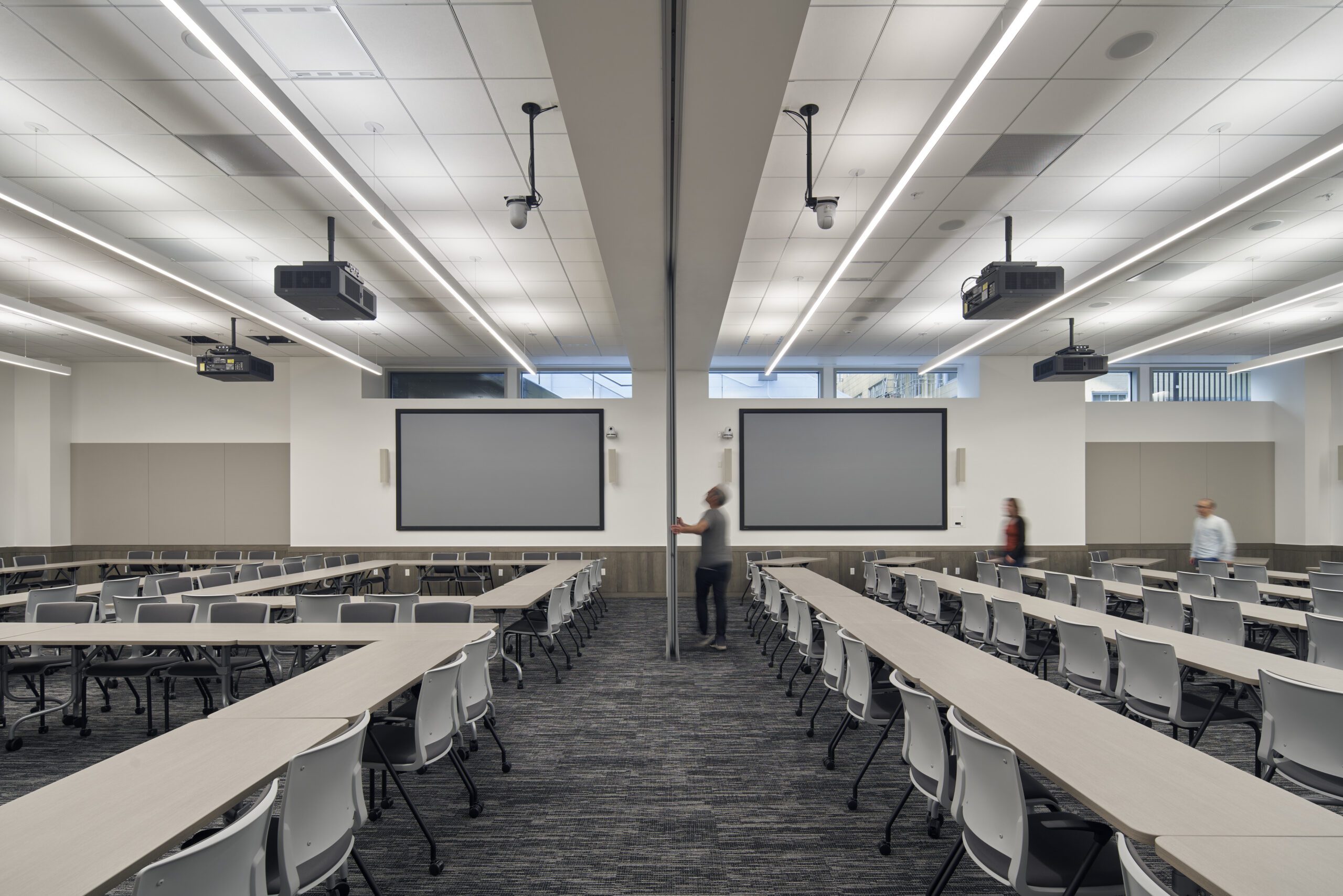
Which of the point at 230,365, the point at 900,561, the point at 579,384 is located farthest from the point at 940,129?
the point at 579,384

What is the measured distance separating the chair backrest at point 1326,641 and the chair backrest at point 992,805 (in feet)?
11.2

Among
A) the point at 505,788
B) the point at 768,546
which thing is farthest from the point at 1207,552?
the point at 505,788

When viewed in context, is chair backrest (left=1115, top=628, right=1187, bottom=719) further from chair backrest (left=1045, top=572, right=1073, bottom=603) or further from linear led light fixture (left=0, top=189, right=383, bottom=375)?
linear led light fixture (left=0, top=189, right=383, bottom=375)

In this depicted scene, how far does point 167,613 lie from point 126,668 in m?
0.44

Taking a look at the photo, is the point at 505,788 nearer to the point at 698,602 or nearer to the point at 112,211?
the point at 698,602

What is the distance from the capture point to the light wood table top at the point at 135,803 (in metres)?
1.45

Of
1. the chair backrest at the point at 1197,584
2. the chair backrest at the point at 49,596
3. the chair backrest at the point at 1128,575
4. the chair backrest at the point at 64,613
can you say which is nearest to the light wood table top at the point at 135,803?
the chair backrest at the point at 64,613

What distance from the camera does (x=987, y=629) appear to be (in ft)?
16.8

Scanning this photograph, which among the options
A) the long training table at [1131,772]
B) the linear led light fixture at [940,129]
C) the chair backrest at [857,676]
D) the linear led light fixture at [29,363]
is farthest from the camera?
the linear led light fixture at [29,363]

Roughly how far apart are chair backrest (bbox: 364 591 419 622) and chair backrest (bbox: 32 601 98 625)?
1885 millimetres

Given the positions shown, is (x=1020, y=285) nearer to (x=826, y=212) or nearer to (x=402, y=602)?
(x=826, y=212)

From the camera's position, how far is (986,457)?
10664 millimetres

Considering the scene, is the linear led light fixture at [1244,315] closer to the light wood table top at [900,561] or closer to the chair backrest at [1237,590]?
the chair backrest at [1237,590]

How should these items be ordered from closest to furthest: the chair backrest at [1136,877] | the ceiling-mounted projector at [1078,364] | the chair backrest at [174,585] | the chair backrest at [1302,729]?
the chair backrest at [1136,877]
the chair backrest at [1302,729]
the chair backrest at [174,585]
the ceiling-mounted projector at [1078,364]
